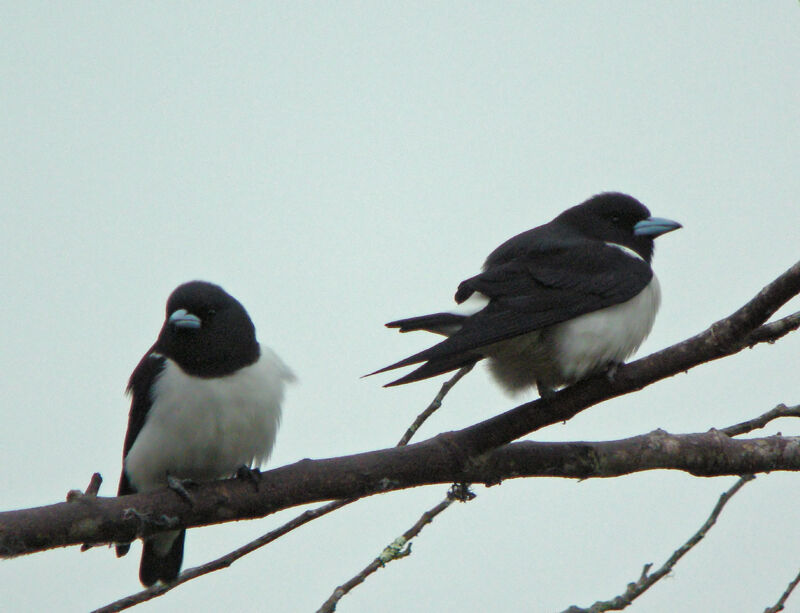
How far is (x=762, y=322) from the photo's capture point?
3.49 metres

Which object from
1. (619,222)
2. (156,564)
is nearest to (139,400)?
(156,564)

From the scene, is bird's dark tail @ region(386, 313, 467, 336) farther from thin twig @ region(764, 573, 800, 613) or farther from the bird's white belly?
thin twig @ region(764, 573, 800, 613)

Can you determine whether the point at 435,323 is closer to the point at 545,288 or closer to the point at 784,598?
the point at 545,288

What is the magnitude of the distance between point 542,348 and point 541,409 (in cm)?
63

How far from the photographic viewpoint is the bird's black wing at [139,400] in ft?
16.8

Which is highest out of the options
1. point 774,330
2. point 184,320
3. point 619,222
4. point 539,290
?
point 619,222

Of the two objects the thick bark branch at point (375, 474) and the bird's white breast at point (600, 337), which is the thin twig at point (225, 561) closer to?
the thick bark branch at point (375, 474)

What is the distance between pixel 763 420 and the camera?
4258 mm

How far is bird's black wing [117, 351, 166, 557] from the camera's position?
16.8 ft

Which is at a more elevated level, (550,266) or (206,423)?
(550,266)

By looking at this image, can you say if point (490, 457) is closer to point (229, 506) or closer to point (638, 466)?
point (638, 466)

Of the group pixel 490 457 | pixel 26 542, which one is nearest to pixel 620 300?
pixel 490 457

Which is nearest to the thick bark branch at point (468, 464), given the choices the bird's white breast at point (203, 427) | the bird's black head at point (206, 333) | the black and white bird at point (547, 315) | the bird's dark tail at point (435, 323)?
the black and white bird at point (547, 315)

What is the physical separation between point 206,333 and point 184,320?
0.14 m
